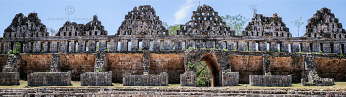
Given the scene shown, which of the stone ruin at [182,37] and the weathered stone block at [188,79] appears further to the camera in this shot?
the stone ruin at [182,37]

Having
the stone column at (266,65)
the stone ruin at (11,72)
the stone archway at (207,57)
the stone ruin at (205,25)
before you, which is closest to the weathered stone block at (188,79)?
the stone archway at (207,57)

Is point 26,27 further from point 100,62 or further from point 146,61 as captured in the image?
point 146,61

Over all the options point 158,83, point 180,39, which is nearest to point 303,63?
point 180,39

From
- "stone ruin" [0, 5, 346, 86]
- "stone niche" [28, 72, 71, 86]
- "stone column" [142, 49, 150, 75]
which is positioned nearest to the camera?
"stone niche" [28, 72, 71, 86]

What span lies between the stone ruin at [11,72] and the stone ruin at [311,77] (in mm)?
18257

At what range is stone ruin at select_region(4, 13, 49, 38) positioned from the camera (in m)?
33.7

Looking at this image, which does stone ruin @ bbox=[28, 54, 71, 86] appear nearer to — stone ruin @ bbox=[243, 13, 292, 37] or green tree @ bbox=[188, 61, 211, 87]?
green tree @ bbox=[188, 61, 211, 87]

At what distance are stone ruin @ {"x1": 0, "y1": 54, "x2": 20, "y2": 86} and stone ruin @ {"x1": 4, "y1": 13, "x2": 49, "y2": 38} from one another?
16.0 ft

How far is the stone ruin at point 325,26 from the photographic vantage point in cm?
3259

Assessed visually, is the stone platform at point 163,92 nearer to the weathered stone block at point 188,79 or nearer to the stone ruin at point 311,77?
the weathered stone block at point 188,79

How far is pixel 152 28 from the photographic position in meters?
32.9

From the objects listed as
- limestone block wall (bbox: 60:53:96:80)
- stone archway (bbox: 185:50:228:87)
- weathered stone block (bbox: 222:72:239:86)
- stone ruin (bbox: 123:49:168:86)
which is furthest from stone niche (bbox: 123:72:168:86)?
limestone block wall (bbox: 60:53:96:80)

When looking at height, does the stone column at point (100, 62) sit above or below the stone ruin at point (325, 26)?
below

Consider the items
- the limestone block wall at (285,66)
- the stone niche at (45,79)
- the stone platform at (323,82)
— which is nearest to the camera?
the stone niche at (45,79)
